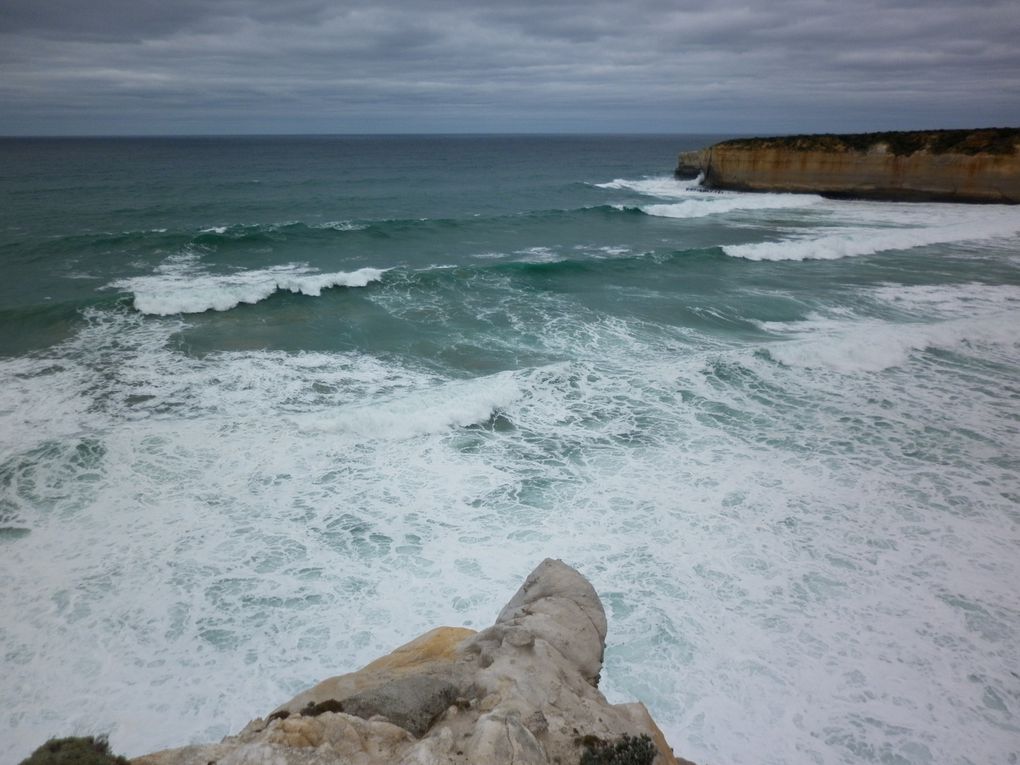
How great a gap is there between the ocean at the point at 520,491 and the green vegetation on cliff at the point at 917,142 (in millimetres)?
21738

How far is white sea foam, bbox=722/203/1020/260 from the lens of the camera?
26.3 meters

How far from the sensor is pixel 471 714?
14.0ft

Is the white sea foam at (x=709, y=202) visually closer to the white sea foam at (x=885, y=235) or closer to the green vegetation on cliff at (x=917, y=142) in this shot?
the green vegetation on cliff at (x=917, y=142)

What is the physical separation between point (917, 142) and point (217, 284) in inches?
1605

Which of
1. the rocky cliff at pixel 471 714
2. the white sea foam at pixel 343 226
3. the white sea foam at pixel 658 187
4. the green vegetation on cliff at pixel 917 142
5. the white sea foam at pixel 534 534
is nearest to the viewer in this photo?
the rocky cliff at pixel 471 714

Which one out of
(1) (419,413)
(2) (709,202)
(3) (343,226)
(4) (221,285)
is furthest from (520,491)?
(2) (709,202)

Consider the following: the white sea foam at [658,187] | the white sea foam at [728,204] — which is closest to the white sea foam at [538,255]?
the white sea foam at [728,204]

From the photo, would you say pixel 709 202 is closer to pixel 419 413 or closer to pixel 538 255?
pixel 538 255

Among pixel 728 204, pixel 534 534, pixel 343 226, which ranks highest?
pixel 728 204

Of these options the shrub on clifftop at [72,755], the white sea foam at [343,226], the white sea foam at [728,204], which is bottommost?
the shrub on clifftop at [72,755]

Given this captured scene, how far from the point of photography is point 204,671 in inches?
258

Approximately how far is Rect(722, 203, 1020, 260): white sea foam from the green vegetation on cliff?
3.79 metres

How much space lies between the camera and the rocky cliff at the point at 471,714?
3.79 meters

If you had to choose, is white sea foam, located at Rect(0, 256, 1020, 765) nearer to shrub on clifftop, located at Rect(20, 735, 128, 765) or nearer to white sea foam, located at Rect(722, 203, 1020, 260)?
shrub on clifftop, located at Rect(20, 735, 128, 765)
